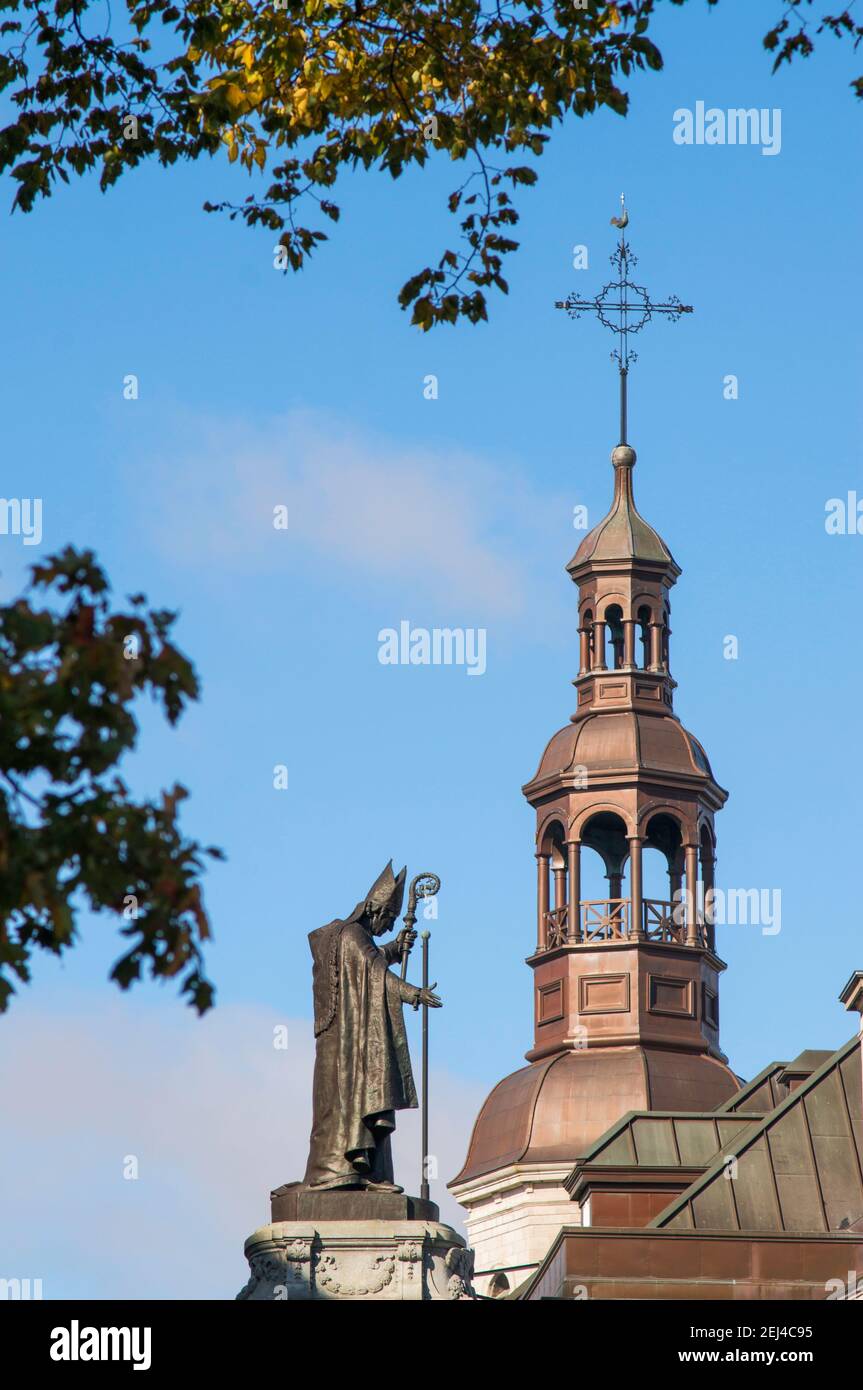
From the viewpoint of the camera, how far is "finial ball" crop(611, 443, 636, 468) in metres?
78.2

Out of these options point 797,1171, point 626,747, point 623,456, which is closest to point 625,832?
point 626,747

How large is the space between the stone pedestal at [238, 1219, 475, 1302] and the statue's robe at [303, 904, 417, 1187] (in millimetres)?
735

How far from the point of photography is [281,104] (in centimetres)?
2219

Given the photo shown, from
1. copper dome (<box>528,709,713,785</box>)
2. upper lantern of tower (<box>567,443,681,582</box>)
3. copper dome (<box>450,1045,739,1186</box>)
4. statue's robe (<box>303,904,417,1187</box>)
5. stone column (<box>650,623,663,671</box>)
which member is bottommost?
statue's robe (<box>303,904,417,1187</box>)

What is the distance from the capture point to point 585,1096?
6988 cm

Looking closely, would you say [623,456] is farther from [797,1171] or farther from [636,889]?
[797,1171]

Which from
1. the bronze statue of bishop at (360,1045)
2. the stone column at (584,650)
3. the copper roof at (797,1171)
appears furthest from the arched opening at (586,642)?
the bronze statue of bishop at (360,1045)

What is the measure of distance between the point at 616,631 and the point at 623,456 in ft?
20.5

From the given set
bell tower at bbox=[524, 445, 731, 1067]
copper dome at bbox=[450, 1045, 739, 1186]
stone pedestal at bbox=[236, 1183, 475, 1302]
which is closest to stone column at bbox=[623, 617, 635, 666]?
bell tower at bbox=[524, 445, 731, 1067]

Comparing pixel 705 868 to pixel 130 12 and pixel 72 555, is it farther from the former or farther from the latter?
pixel 72 555

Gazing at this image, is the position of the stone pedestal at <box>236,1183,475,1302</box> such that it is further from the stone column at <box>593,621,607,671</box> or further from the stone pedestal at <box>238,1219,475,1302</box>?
the stone column at <box>593,621,607,671</box>

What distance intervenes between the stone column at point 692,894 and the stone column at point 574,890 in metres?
2.48

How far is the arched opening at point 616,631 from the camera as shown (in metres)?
72.5
